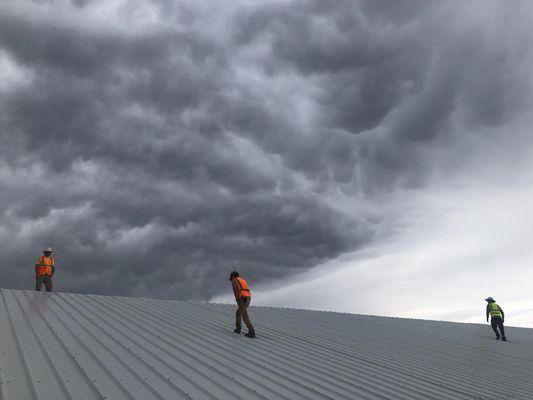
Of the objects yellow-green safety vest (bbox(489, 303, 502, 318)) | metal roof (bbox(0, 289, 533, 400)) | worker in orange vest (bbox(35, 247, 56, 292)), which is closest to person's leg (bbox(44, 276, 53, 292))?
worker in orange vest (bbox(35, 247, 56, 292))

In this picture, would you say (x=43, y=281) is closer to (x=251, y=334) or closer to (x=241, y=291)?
(x=251, y=334)

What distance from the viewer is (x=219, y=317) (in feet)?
50.2

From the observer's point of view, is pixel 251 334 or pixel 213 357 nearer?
pixel 213 357

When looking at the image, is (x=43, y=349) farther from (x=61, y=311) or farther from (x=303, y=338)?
(x=303, y=338)

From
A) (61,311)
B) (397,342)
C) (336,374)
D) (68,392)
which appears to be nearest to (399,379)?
(336,374)

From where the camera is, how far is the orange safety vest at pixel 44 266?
16.5 m

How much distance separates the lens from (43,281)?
16609 mm

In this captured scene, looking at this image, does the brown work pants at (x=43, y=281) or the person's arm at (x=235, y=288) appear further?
the brown work pants at (x=43, y=281)

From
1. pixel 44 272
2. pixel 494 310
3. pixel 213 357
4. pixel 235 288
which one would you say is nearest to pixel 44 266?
pixel 44 272

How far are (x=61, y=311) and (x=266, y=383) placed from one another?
6.24 m

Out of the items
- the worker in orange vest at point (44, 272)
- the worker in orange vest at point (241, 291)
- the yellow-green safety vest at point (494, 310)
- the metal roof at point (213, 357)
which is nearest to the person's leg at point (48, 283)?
the worker in orange vest at point (44, 272)

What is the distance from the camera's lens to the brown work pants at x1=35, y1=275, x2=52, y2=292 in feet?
54.0

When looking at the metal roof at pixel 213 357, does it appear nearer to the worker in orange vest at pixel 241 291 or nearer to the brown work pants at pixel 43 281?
the worker in orange vest at pixel 241 291

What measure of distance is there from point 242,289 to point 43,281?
8.80 m
